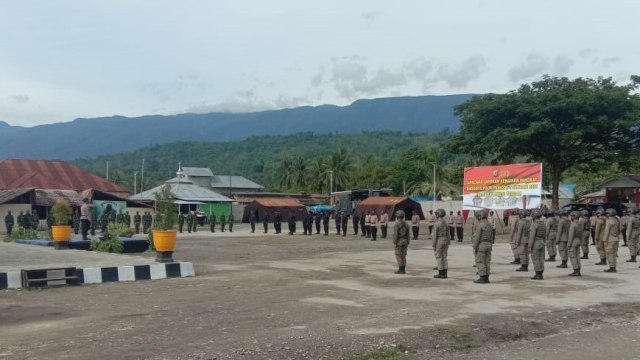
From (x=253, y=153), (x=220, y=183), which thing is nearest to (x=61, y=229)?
(x=220, y=183)

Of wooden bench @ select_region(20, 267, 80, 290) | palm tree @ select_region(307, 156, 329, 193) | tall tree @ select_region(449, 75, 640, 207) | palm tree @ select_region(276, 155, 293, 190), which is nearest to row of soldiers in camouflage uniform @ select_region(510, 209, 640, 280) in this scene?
wooden bench @ select_region(20, 267, 80, 290)

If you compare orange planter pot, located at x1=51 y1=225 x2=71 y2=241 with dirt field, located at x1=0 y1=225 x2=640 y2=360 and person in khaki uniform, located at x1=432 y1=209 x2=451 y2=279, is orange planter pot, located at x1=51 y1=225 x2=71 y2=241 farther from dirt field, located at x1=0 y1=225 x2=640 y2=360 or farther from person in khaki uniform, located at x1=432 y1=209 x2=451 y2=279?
person in khaki uniform, located at x1=432 y1=209 x2=451 y2=279

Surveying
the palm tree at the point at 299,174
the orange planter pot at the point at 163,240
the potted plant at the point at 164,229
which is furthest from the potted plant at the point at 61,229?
the palm tree at the point at 299,174

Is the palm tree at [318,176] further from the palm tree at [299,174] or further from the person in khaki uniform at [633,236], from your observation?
the person in khaki uniform at [633,236]

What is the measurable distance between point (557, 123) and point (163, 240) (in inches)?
1112

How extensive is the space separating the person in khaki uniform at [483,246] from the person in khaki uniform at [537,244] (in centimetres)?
134

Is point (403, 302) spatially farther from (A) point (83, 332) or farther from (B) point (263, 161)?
(B) point (263, 161)

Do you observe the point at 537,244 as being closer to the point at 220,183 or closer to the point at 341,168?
the point at 341,168

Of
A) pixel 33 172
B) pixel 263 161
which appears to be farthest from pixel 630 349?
pixel 263 161

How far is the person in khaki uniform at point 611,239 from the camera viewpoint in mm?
16062

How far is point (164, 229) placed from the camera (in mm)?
14422

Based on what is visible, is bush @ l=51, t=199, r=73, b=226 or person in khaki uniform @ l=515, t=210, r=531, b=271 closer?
person in khaki uniform @ l=515, t=210, r=531, b=271

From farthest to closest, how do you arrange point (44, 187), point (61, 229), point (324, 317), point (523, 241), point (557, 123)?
point (44, 187) < point (557, 123) < point (61, 229) < point (523, 241) < point (324, 317)

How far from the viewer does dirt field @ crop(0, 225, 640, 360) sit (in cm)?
706
